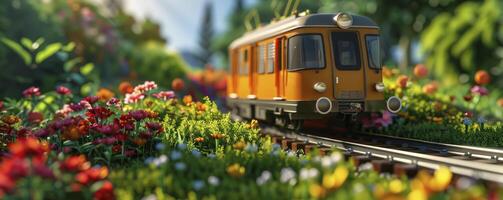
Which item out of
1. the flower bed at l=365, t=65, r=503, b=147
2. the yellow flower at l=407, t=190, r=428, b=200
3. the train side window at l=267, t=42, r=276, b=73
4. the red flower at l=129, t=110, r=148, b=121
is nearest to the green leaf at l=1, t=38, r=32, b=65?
the train side window at l=267, t=42, r=276, b=73

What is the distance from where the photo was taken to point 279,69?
35.3 ft

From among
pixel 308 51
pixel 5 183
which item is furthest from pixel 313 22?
pixel 5 183

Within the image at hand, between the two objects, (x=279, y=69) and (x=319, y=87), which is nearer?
(x=319, y=87)

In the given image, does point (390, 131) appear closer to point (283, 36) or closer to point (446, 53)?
point (283, 36)

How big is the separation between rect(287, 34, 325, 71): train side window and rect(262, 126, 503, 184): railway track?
1396 mm

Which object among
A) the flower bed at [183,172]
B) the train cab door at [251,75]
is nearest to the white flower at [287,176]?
the flower bed at [183,172]

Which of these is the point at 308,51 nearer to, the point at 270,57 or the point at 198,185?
the point at 270,57

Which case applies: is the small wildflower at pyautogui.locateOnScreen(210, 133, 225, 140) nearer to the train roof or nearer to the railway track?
the railway track

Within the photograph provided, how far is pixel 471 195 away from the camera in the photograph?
4195 mm

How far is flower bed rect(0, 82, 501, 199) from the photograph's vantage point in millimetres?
4516

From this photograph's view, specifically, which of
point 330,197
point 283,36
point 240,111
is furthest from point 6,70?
point 330,197

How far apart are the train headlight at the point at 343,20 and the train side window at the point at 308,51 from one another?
431 mm

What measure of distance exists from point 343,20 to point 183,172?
5442mm

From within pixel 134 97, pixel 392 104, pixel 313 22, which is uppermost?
pixel 313 22
